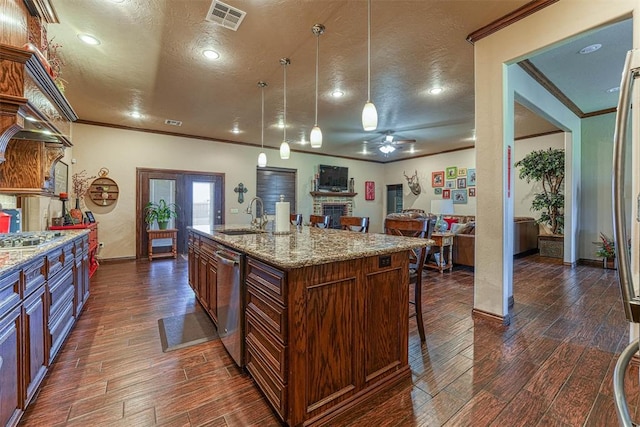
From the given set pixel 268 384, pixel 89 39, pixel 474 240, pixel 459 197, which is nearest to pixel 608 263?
pixel 474 240

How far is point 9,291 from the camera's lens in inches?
53.4

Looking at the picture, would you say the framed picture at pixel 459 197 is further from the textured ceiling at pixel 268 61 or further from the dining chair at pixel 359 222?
the dining chair at pixel 359 222

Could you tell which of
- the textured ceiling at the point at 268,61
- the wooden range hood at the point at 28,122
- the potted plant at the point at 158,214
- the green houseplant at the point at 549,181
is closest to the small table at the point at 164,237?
the potted plant at the point at 158,214

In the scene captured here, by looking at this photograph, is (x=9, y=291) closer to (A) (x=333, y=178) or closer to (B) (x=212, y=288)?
(B) (x=212, y=288)

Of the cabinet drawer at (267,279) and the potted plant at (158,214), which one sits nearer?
the cabinet drawer at (267,279)

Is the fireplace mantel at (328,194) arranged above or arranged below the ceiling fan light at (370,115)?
below

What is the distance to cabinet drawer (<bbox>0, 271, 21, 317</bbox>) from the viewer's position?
127cm

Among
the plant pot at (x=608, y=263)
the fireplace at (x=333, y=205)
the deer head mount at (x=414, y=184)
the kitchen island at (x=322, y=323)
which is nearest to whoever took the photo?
the kitchen island at (x=322, y=323)

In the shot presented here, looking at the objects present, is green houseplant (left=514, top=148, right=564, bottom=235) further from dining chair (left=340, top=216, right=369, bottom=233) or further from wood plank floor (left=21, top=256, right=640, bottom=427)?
dining chair (left=340, top=216, right=369, bottom=233)

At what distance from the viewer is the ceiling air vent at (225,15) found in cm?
229

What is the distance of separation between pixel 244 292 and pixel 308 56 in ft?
8.37

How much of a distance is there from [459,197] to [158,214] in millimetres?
7466

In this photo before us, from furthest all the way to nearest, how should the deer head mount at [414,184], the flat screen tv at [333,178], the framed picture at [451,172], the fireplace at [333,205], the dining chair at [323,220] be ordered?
1. the deer head mount at [414,184]
2. the fireplace at [333,205]
3. the flat screen tv at [333,178]
4. the framed picture at [451,172]
5. the dining chair at [323,220]

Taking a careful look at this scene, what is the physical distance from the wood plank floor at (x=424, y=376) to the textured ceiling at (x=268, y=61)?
276 centimetres
